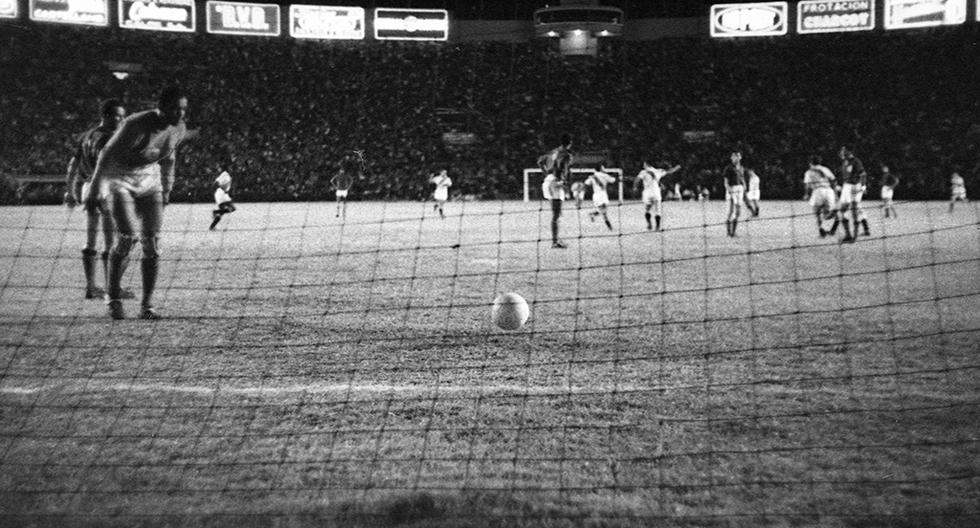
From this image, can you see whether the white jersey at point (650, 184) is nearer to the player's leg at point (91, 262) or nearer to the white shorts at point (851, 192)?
the white shorts at point (851, 192)

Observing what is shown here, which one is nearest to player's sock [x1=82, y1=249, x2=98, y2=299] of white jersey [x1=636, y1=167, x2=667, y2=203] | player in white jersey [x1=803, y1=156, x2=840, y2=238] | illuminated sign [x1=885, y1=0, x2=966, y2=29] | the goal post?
player in white jersey [x1=803, y1=156, x2=840, y2=238]

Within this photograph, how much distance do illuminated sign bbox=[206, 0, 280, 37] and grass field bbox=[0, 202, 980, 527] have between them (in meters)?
30.6

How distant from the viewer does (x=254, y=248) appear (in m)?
16.5

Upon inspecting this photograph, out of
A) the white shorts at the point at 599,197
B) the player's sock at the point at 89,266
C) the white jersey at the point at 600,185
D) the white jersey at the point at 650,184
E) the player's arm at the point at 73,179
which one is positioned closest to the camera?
the player's sock at the point at 89,266

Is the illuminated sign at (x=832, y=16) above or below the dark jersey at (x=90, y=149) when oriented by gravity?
above

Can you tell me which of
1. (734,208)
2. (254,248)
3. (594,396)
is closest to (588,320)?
(594,396)

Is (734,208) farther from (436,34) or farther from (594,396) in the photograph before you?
(436,34)

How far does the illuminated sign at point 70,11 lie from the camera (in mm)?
35750

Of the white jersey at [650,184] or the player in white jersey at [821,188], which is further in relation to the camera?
the white jersey at [650,184]

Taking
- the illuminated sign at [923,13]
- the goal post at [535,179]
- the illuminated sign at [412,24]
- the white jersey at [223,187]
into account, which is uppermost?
the illuminated sign at [412,24]

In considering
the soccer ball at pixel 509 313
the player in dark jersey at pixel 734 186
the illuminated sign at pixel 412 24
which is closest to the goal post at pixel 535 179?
the illuminated sign at pixel 412 24

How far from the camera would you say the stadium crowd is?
39781 mm

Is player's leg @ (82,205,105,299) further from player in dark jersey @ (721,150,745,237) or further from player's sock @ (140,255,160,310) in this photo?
player in dark jersey @ (721,150,745,237)

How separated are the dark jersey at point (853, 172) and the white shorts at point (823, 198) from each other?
61cm
